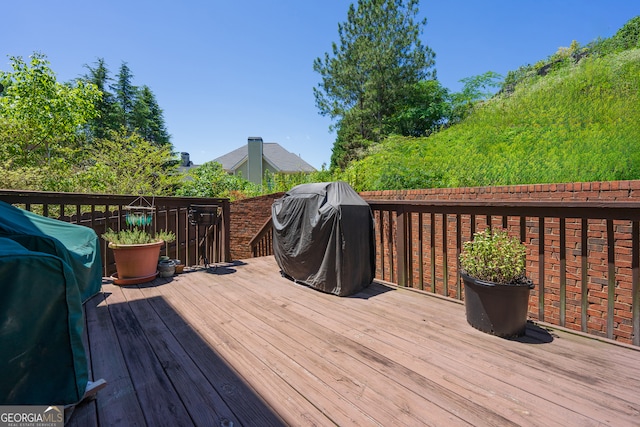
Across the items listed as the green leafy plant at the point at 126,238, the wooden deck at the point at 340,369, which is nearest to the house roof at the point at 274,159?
the green leafy plant at the point at 126,238

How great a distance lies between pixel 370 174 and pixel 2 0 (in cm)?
792

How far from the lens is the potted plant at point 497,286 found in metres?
1.93

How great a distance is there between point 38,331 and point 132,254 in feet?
8.03

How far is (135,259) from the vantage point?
3.19 meters

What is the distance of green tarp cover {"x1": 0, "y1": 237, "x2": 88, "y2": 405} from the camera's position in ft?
2.96

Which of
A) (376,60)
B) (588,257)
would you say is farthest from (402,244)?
(376,60)

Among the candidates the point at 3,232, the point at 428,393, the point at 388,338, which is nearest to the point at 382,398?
the point at 428,393

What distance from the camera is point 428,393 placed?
1390mm

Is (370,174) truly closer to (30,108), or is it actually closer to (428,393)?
(428,393)

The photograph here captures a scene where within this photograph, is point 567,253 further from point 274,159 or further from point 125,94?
point 125,94

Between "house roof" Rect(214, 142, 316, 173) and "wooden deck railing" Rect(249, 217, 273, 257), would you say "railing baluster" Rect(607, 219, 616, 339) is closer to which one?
"wooden deck railing" Rect(249, 217, 273, 257)

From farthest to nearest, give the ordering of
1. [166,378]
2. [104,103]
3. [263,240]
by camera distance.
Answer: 1. [104,103]
2. [263,240]
3. [166,378]

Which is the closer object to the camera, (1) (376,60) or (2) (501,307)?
(2) (501,307)

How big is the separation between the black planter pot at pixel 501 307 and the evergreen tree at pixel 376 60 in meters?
10.7
